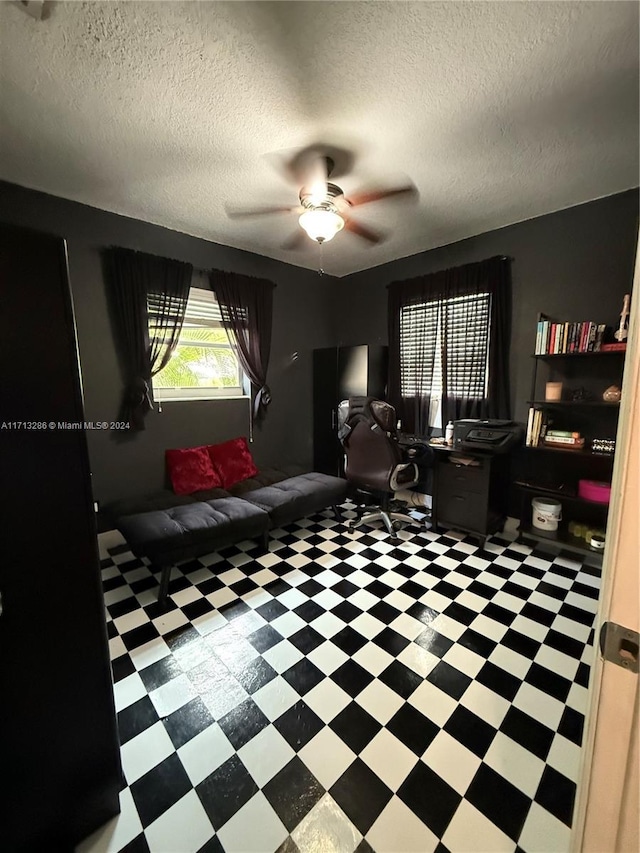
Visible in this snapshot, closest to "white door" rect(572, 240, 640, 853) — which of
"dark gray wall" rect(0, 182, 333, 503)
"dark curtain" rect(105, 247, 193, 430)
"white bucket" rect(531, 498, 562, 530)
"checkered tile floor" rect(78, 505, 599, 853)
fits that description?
"checkered tile floor" rect(78, 505, 599, 853)

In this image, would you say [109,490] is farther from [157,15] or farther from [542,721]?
[542,721]

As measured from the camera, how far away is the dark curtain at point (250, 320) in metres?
3.36

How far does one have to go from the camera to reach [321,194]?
2.23m

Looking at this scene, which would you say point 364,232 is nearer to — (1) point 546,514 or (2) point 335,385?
(2) point 335,385

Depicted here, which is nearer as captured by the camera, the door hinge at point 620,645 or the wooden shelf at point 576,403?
the door hinge at point 620,645

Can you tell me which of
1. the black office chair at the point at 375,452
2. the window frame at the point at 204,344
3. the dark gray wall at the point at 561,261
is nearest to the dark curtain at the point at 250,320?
the window frame at the point at 204,344

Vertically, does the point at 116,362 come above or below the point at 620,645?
above

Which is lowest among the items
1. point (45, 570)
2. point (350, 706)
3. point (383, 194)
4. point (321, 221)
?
point (350, 706)

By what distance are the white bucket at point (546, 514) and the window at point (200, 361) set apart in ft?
10.0

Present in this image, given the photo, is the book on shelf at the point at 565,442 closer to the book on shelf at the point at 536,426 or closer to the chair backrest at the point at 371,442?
the book on shelf at the point at 536,426

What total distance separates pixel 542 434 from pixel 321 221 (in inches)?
91.7

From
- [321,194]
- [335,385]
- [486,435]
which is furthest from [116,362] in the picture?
[486,435]

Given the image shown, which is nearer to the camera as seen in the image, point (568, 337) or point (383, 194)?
point (383, 194)

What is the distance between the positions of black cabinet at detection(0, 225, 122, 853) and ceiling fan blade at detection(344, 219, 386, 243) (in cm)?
254
